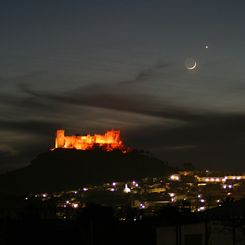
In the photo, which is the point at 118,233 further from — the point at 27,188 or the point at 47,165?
the point at 47,165

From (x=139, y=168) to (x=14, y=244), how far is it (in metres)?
128

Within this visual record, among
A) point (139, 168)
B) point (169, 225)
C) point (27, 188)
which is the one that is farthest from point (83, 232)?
point (139, 168)

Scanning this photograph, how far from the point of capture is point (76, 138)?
150625 mm

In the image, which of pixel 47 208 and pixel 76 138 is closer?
pixel 47 208

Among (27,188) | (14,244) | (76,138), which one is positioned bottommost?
(14,244)

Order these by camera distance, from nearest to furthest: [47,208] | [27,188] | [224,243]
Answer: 1. [224,243]
2. [47,208]
3. [27,188]

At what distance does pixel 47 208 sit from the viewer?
132ft

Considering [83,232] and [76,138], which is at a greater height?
[76,138]

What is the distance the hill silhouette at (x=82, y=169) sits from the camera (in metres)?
134

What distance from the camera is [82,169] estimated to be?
14512 centimetres

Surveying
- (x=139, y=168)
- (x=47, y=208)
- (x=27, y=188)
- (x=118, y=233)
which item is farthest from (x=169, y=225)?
(x=139, y=168)

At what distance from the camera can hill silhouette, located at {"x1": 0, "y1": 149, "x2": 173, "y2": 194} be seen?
133750 mm

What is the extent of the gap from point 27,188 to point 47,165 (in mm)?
23846

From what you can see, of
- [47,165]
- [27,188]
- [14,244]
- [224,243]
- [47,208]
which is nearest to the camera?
[224,243]
